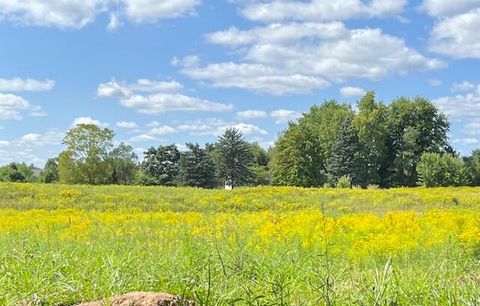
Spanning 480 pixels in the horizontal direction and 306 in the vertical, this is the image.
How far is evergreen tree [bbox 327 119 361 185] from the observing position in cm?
7225

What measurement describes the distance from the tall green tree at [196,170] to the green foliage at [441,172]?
26.8 meters

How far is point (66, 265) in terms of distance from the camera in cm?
498

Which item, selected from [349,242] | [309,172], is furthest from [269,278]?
[309,172]

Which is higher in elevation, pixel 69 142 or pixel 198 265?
pixel 69 142

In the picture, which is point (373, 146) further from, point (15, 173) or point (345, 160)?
point (15, 173)

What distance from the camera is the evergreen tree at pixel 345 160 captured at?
237 ft


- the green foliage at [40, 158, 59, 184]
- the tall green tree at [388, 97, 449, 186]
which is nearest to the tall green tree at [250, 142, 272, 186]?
the tall green tree at [388, 97, 449, 186]

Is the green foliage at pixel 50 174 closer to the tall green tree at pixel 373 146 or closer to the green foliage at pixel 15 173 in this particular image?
the green foliage at pixel 15 173

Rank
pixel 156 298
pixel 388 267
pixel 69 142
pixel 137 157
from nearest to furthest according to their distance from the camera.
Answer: pixel 156 298 → pixel 388 267 → pixel 69 142 → pixel 137 157

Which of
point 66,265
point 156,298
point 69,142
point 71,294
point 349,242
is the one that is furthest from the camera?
point 69,142

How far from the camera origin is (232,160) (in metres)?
72.8

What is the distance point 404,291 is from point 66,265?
9.80ft

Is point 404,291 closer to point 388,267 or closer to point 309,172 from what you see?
point 388,267

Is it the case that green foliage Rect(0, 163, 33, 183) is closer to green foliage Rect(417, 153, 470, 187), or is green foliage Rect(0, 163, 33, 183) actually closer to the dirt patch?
green foliage Rect(417, 153, 470, 187)
